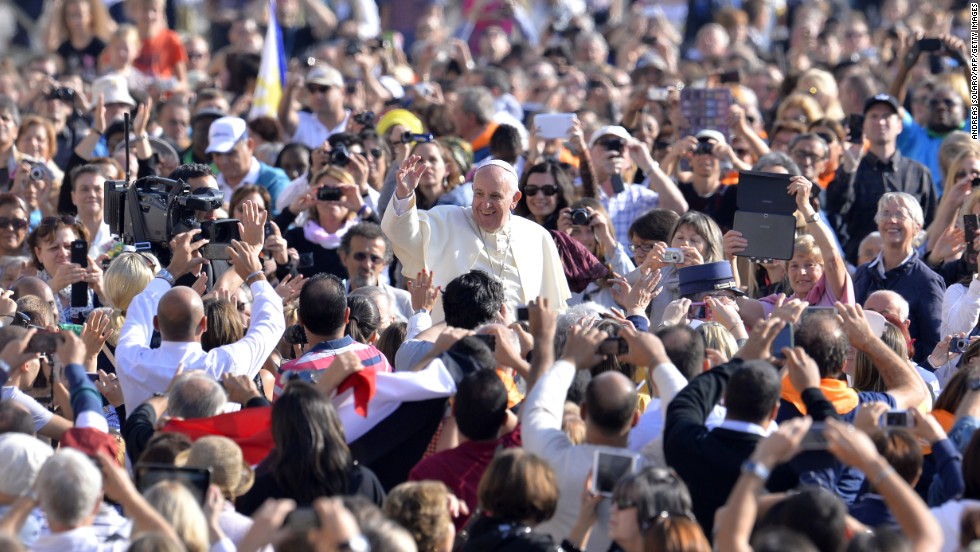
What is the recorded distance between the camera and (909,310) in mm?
9016

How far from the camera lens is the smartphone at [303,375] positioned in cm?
648

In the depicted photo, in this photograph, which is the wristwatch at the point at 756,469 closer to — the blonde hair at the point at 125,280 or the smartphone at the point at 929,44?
the blonde hair at the point at 125,280

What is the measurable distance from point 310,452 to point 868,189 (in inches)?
239

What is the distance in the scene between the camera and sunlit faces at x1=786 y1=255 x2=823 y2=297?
29.5ft

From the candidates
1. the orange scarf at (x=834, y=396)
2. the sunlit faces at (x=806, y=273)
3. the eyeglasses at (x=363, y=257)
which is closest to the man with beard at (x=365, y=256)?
the eyeglasses at (x=363, y=257)

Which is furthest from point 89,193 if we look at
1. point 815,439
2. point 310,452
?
point 815,439

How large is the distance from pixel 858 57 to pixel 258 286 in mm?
9576

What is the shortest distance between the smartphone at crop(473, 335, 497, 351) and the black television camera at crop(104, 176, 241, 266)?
1.85m

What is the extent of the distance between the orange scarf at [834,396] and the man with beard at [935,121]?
537 cm

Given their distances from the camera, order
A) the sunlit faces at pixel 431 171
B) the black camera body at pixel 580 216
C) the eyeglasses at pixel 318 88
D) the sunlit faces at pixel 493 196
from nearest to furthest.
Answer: the sunlit faces at pixel 493 196 → the black camera body at pixel 580 216 → the sunlit faces at pixel 431 171 → the eyeglasses at pixel 318 88

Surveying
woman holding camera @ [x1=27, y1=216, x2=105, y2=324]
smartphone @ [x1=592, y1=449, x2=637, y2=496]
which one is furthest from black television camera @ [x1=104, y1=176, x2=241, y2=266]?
smartphone @ [x1=592, y1=449, x2=637, y2=496]

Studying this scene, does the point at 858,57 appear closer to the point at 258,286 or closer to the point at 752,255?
the point at 752,255

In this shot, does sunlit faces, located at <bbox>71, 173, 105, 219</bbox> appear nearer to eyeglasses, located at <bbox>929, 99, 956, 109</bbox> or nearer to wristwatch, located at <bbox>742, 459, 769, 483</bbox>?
eyeglasses, located at <bbox>929, 99, 956, 109</bbox>

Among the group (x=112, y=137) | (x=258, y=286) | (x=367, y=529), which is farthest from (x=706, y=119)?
(x=367, y=529)
